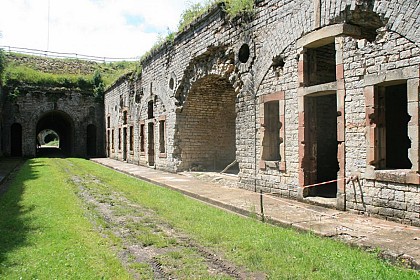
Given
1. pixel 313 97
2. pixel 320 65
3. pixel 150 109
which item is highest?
pixel 320 65

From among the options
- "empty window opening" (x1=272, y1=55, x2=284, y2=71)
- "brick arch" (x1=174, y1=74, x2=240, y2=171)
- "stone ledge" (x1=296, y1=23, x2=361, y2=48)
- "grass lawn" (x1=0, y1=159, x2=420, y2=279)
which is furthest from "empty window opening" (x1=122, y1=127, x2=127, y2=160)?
"stone ledge" (x1=296, y1=23, x2=361, y2=48)

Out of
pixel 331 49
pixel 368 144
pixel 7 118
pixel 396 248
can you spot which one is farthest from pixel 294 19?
pixel 7 118

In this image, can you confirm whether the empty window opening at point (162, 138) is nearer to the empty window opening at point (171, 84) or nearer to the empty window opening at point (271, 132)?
the empty window opening at point (171, 84)

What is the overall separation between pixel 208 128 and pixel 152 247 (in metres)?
10.8

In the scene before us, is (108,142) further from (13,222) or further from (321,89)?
(321,89)

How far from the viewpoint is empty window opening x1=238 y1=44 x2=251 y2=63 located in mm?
10906

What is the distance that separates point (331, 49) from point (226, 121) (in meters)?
7.46

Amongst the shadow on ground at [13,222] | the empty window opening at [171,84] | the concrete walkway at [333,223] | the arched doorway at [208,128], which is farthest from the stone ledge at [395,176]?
the empty window opening at [171,84]

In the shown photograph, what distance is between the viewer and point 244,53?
1104 centimetres

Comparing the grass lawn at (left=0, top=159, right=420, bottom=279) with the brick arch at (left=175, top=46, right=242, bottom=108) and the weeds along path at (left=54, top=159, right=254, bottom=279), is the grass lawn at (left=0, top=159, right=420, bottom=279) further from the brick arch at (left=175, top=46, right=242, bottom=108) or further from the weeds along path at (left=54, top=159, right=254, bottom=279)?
the brick arch at (left=175, top=46, right=242, bottom=108)

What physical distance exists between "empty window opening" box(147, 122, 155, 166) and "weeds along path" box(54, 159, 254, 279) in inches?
396

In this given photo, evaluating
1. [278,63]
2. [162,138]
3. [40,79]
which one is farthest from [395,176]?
[40,79]

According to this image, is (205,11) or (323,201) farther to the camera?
(205,11)

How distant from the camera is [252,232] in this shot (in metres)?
6.07
